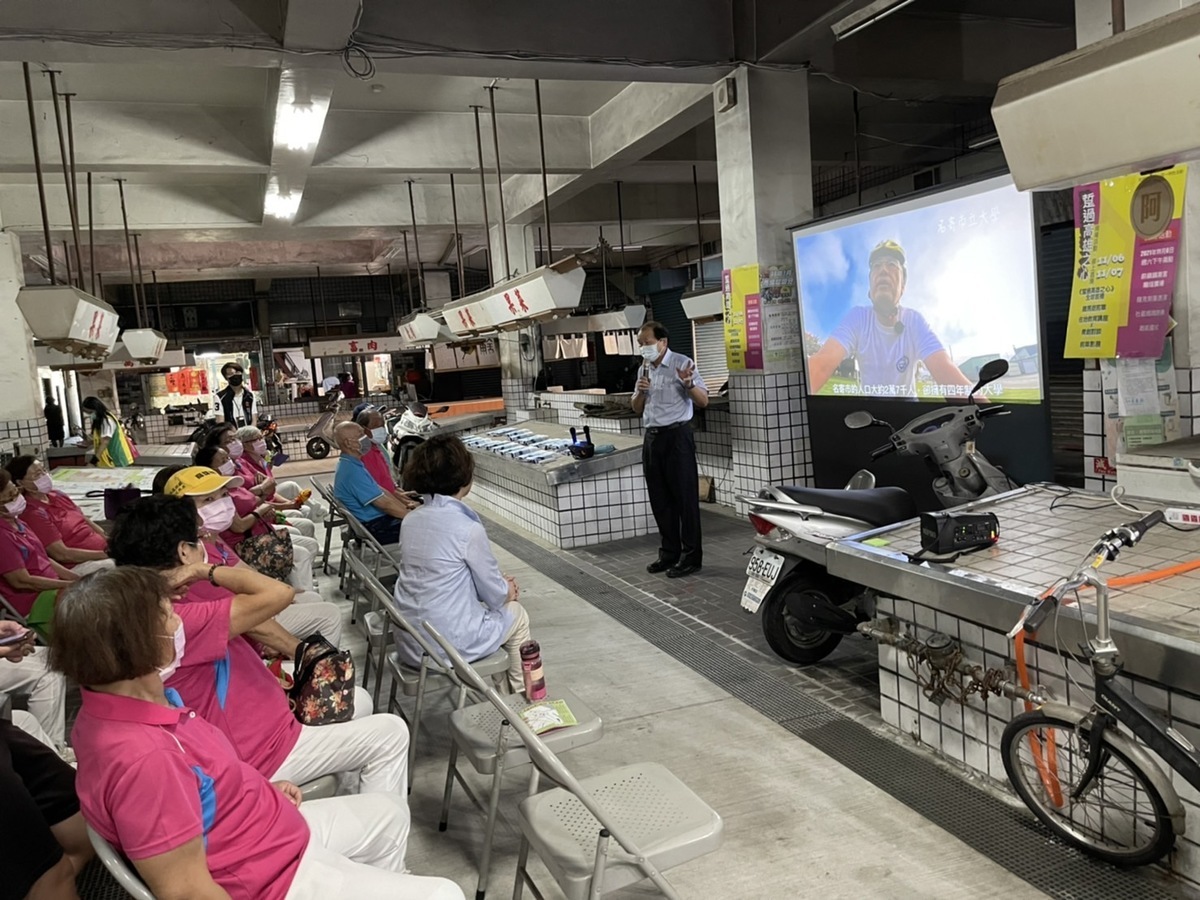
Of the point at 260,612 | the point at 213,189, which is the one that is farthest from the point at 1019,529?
the point at 213,189

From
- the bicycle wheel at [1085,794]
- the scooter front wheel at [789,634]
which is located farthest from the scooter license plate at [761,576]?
the bicycle wheel at [1085,794]

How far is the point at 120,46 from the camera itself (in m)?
4.87

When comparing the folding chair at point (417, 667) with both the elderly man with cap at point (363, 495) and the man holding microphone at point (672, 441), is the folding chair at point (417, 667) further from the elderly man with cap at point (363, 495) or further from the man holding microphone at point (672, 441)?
the man holding microphone at point (672, 441)

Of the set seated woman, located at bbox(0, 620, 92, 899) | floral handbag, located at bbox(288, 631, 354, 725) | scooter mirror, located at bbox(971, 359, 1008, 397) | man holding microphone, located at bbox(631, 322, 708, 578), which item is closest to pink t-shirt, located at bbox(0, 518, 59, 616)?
seated woman, located at bbox(0, 620, 92, 899)

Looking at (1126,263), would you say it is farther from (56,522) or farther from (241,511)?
(56,522)

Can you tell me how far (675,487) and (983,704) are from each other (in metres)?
3.07


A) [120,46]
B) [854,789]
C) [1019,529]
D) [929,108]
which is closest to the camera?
[854,789]

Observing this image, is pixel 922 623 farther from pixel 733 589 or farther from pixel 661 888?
pixel 733 589

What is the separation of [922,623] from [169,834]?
96.3 inches

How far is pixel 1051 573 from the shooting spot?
8.83ft

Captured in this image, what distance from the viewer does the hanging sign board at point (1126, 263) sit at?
3559 millimetres

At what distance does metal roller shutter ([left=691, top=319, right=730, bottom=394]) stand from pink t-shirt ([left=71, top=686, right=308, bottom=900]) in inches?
479

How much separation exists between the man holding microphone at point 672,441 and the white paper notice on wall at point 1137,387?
2454mm

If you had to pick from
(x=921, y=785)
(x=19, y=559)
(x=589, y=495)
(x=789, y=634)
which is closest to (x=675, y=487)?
(x=589, y=495)
